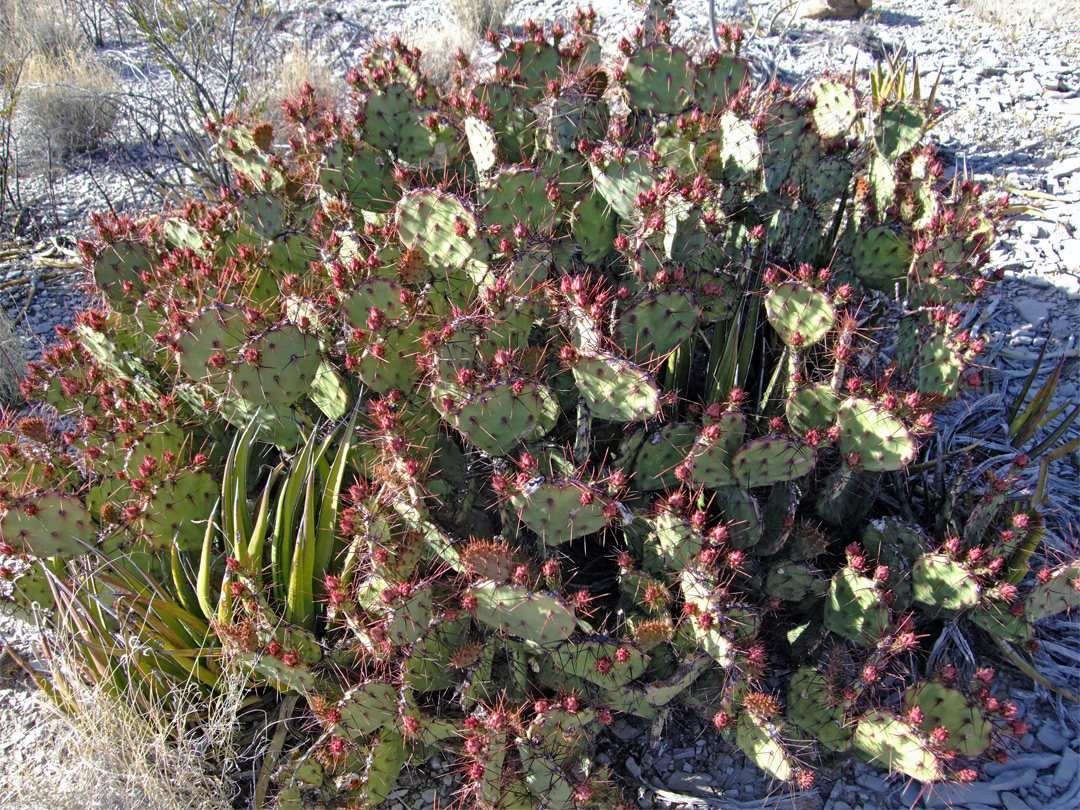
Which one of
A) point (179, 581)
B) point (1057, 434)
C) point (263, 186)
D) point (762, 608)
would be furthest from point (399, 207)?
point (1057, 434)

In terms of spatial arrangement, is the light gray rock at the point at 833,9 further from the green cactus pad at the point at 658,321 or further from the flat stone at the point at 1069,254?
the green cactus pad at the point at 658,321

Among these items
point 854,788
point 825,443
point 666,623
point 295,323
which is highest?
point 295,323

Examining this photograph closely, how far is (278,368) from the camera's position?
226cm

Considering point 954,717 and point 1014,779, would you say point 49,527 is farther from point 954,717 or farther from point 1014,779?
point 1014,779

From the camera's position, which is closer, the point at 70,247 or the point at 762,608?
the point at 762,608

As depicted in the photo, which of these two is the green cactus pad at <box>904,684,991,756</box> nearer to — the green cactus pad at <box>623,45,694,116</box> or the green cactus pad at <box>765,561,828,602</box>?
the green cactus pad at <box>765,561,828,602</box>

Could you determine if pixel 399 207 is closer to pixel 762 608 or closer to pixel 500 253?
pixel 500 253

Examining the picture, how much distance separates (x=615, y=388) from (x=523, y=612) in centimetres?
63

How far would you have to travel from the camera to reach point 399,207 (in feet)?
7.88

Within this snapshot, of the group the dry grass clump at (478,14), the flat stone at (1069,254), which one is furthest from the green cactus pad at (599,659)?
the dry grass clump at (478,14)

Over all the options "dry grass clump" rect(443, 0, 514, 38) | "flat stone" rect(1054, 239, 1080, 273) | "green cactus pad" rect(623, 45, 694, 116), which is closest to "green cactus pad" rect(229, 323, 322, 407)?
"green cactus pad" rect(623, 45, 694, 116)

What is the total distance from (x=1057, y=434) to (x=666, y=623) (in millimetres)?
1805

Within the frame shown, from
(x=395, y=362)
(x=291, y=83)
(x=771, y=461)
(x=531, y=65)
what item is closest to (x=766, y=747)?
(x=771, y=461)

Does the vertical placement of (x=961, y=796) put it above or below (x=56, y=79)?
below
